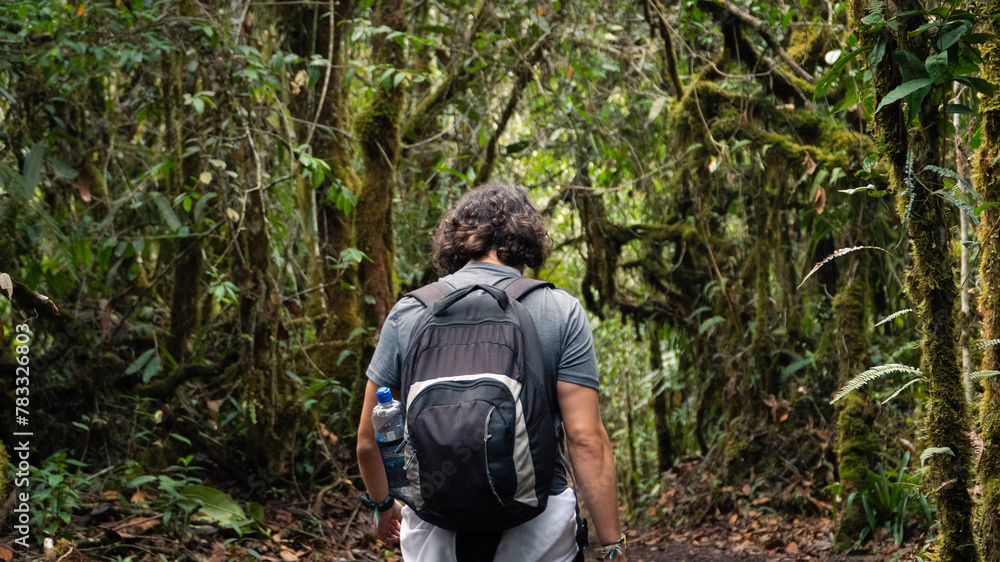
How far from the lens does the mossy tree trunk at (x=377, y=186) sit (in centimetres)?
592

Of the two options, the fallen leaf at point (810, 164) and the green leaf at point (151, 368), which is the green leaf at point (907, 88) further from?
the green leaf at point (151, 368)

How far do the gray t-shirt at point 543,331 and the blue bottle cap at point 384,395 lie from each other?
10 cm

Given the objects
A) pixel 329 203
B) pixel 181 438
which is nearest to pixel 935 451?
pixel 181 438

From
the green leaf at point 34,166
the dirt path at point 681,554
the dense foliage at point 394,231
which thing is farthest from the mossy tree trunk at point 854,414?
the green leaf at point 34,166

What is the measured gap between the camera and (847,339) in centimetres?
548

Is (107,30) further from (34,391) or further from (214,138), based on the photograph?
(34,391)

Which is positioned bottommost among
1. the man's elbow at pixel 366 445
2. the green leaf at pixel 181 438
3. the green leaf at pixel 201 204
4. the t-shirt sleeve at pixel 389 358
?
the green leaf at pixel 181 438

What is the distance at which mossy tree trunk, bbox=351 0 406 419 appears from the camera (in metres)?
5.92

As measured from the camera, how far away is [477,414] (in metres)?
1.84

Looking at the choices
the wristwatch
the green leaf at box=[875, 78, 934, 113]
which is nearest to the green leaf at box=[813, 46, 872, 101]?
the green leaf at box=[875, 78, 934, 113]

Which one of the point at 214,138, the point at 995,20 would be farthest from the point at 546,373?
the point at 214,138

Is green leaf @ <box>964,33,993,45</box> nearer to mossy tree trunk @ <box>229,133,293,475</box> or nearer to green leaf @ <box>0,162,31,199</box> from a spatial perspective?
green leaf @ <box>0,162,31,199</box>

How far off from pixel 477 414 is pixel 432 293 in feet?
1.49

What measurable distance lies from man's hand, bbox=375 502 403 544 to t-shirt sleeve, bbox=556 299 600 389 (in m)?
0.78
